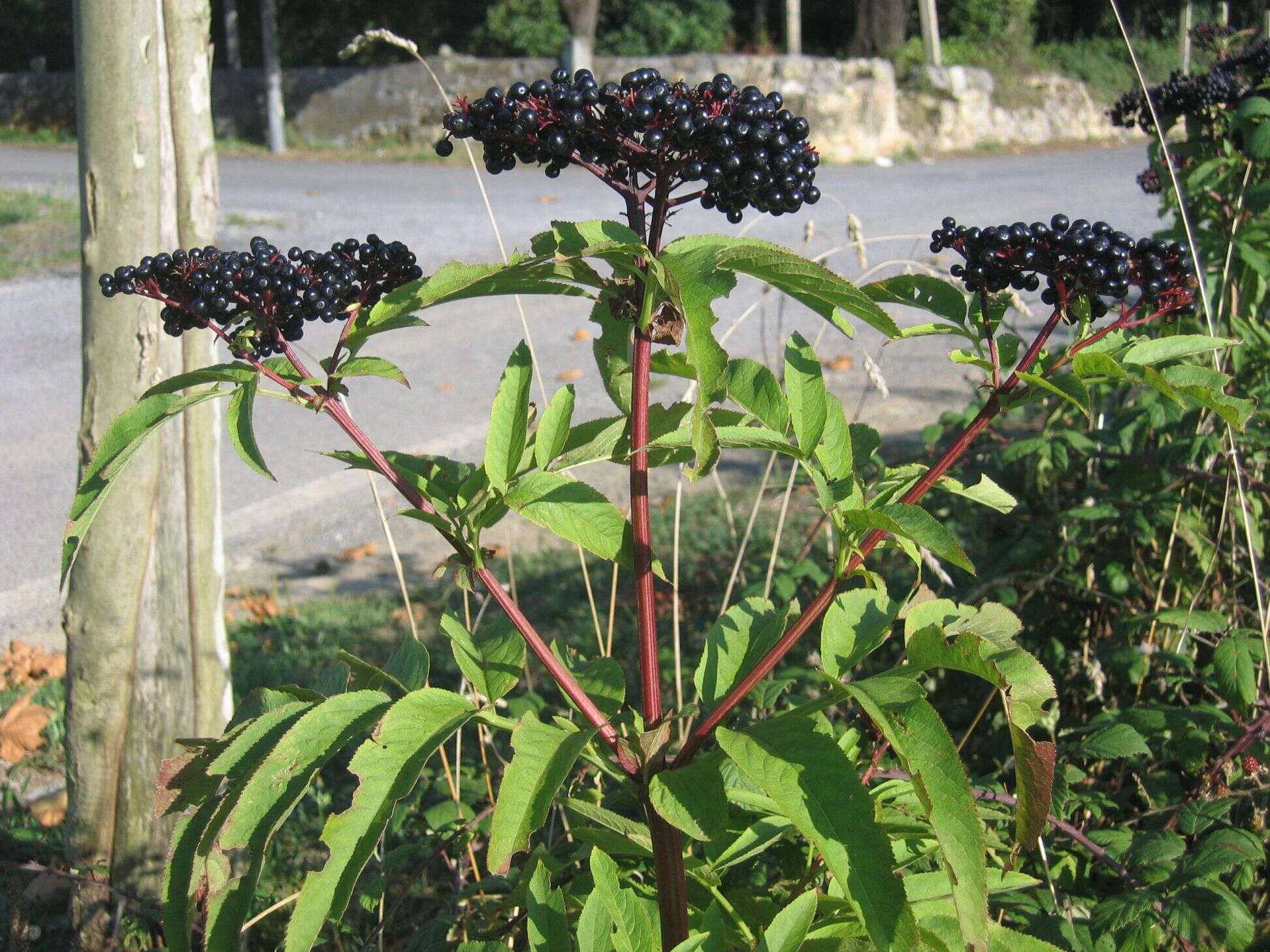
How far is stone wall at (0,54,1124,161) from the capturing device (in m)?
18.4

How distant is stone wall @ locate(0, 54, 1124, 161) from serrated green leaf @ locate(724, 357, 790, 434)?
55.1ft

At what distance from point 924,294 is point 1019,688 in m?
0.50

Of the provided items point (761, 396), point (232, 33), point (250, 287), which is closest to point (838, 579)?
point (761, 396)

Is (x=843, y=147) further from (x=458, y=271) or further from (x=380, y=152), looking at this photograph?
(x=458, y=271)

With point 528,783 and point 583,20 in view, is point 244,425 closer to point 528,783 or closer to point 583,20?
point 528,783

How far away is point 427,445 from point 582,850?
4.37 m

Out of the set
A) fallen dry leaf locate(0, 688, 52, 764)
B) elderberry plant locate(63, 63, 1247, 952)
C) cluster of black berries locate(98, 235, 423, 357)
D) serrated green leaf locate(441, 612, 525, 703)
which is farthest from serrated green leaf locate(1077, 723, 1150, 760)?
fallen dry leaf locate(0, 688, 52, 764)

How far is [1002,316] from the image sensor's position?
1.36m

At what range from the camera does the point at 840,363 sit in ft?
22.6

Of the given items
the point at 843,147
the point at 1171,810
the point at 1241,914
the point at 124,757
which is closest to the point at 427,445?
the point at 124,757

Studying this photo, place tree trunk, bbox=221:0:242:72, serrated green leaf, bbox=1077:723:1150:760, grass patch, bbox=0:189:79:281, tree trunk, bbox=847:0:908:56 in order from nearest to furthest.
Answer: serrated green leaf, bbox=1077:723:1150:760 < grass patch, bbox=0:189:79:281 < tree trunk, bbox=221:0:242:72 < tree trunk, bbox=847:0:908:56

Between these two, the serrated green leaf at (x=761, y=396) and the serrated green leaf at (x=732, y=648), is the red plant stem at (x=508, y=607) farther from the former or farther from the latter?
the serrated green leaf at (x=761, y=396)

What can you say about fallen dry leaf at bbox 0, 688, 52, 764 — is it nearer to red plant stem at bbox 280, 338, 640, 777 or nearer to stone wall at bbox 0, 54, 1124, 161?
red plant stem at bbox 280, 338, 640, 777

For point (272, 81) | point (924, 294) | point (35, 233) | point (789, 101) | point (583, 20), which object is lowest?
point (924, 294)
